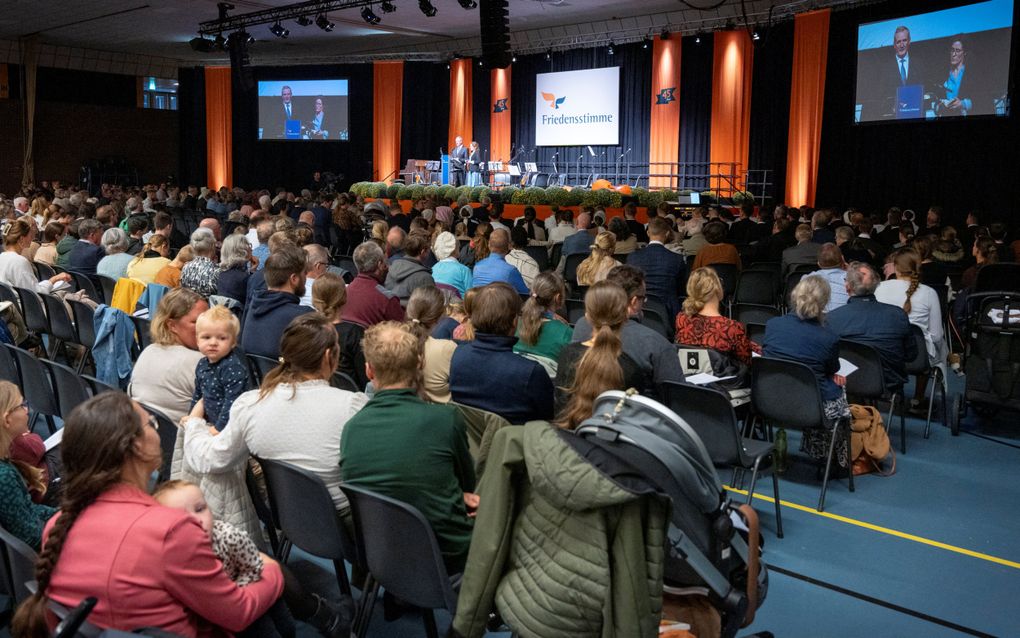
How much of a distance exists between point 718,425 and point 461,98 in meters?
20.4

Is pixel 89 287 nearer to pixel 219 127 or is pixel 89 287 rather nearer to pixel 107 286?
pixel 107 286

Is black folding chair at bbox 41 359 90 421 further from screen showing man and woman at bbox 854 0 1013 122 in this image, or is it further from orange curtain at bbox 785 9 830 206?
orange curtain at bbox 785 9 830 206

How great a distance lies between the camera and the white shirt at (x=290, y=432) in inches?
119

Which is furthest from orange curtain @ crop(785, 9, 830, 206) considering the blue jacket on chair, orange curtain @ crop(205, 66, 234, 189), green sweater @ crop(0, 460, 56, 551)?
orange curtain @ crop(205, 66, 234, 189)

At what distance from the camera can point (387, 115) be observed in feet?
79.9

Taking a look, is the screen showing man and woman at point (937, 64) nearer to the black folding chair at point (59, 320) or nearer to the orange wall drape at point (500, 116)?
the orange wall drape at point (500, 116)

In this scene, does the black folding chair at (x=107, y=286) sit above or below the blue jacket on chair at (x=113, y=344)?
above

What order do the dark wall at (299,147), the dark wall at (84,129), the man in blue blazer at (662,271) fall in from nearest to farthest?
the man in blue blazer at (662,271) < the dark wall at (84,129) < the dark wall at (299,147)

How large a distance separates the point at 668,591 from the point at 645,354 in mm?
1854

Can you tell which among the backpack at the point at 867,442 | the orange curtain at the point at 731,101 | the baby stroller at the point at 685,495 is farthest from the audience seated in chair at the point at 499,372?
the orange curtain at the point at 731,101

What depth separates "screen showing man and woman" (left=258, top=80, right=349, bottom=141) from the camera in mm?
25031

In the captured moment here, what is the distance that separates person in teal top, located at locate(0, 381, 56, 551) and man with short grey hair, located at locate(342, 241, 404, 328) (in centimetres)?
235

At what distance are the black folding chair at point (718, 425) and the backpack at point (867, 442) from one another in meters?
1.15

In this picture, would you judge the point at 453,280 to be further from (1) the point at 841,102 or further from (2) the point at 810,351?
(1) the point at 841,102
